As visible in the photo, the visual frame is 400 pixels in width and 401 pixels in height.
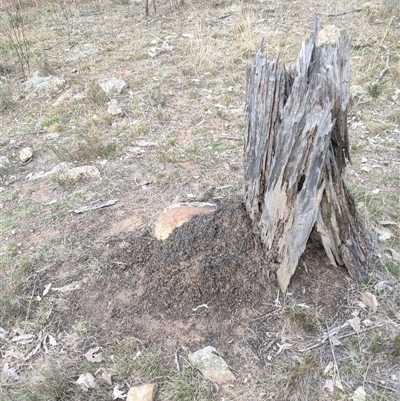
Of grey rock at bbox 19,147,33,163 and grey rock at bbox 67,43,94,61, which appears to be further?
grey rock at bbox 67,43,94,61

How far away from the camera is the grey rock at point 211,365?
2139mm

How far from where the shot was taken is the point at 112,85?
5352 millimetres

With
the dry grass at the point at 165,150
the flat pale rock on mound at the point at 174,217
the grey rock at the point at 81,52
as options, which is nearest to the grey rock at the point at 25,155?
the dry grass at the point at 165,150

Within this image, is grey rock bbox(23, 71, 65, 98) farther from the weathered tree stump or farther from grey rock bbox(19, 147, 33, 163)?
the weathered tree stump

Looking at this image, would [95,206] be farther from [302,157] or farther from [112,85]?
[112,85]

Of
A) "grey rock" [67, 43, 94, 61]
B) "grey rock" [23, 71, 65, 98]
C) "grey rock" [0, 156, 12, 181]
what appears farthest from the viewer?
"grey rock" [67, 43, 94, 61]

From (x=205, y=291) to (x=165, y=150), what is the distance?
6.85ft

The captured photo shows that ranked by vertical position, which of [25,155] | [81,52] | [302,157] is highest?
[302,157]

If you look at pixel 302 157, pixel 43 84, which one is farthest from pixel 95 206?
pixel 43 84

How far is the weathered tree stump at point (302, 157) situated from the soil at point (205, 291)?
0.10 m

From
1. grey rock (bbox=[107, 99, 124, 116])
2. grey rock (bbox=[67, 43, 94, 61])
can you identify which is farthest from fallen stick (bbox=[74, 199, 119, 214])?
grey rock (bbox=[67, 43, 94, 61])

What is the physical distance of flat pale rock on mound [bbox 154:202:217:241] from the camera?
283 centimetres

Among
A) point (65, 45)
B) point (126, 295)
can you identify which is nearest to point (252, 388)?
point (126, 295)

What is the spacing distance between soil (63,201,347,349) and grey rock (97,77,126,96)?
318cm
